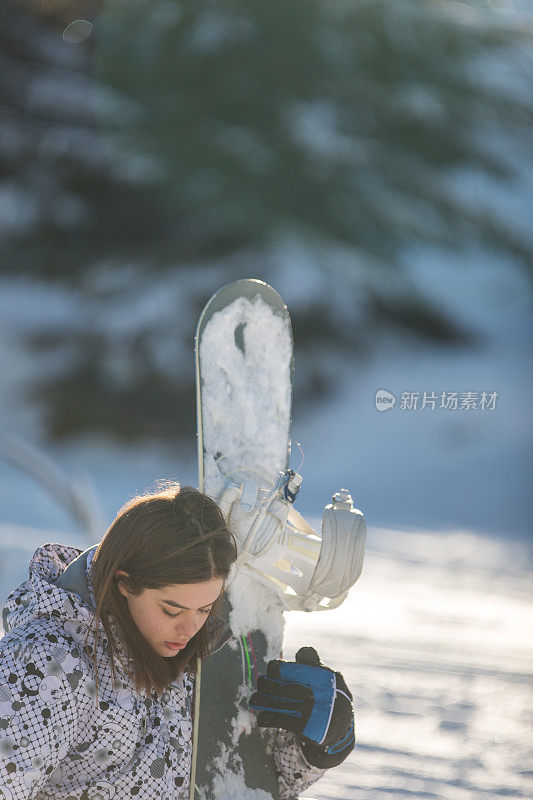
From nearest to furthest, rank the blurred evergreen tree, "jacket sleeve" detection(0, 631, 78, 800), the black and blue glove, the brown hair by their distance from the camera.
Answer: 1. "jacket sleeve" detection(0, 631, 78, 800)
2. the brown hair
3. the black and blue glove
4. the blurred evergreen tree

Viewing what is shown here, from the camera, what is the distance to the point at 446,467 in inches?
158

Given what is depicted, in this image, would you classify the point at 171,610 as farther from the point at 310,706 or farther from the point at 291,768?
the point at 291,768

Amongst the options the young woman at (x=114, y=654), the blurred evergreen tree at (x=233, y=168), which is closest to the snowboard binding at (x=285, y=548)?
the young woman at (x=114, y=654)

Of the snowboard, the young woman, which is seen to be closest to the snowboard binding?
the snowboard

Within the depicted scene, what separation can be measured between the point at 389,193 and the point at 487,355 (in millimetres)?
1167

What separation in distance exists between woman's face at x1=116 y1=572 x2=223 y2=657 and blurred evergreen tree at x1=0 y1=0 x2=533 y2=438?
11.0 feet

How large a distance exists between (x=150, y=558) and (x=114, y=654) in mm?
107

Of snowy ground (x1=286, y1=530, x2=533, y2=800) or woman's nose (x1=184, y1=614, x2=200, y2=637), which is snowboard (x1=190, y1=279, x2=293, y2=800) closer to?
woman's nose (x1=184, y1=614, x2=200, y2=637)

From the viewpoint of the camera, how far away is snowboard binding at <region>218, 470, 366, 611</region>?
1.15m

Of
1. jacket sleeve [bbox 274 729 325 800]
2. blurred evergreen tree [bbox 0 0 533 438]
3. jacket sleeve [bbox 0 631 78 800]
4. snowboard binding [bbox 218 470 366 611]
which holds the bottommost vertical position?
jacket sleeve [bbox 0 631 78 800]

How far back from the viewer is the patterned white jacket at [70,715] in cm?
67

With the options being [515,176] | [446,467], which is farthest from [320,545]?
[515,176]

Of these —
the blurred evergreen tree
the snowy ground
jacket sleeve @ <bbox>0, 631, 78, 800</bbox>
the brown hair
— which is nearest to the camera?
jacket sleeve @ <bbox>0, 631, 78, 800</bbox>

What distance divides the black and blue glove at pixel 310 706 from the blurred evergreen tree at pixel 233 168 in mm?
3122
